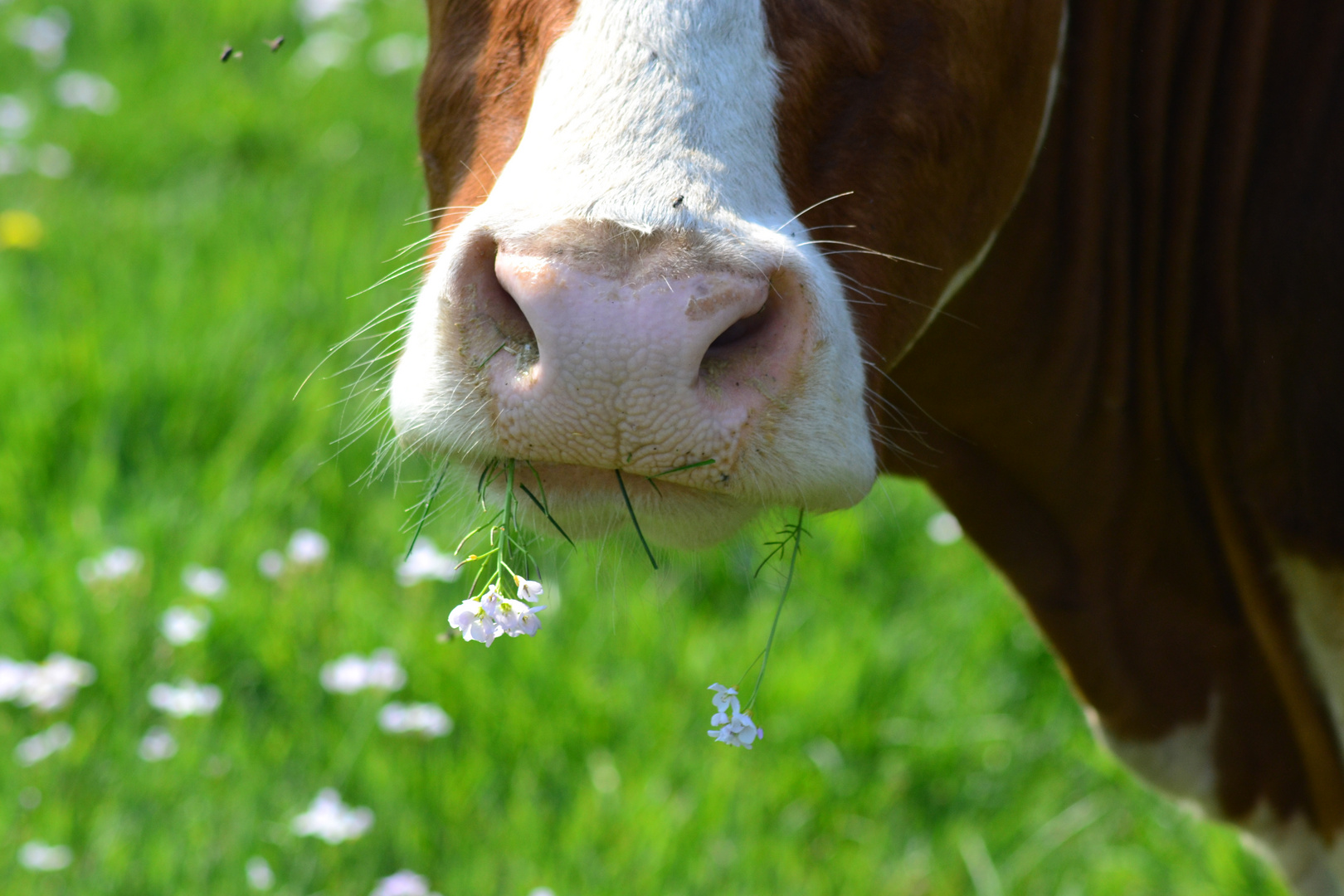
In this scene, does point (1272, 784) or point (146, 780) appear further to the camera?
point (146, 780)

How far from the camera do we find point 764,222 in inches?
56.2

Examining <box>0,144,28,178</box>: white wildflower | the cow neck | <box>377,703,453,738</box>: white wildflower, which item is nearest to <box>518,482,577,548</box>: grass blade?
the cow neck

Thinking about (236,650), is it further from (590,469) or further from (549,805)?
(590,469)

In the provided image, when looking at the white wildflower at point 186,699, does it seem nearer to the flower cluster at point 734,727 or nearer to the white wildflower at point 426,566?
the white wildflower at point 426,566

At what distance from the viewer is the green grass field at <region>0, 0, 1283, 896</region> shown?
8.13 feet

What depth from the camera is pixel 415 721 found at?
2562 millimetres

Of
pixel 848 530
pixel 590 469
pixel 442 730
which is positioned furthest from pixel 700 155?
pixel 848 530

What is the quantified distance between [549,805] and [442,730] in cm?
25

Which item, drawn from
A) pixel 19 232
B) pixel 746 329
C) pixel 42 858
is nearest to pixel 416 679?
pixel 42 858

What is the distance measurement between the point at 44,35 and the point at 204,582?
3.44m

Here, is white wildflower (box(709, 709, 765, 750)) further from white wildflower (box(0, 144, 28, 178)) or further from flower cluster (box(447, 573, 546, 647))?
white wildflower (box(0, 144, 28, 178))

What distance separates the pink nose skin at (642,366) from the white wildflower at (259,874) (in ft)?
3.75

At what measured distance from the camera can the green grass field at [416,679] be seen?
2.48m

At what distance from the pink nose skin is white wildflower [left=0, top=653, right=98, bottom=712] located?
5.03ft
